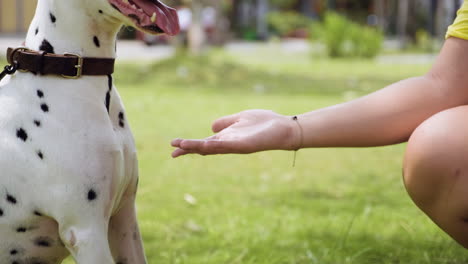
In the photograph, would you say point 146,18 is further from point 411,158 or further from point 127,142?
point 411,158

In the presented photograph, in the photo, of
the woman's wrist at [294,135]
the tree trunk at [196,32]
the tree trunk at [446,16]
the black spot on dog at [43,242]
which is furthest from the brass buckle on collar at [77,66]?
the tree trunk at [196,32]

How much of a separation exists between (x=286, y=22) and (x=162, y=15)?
1149 inches

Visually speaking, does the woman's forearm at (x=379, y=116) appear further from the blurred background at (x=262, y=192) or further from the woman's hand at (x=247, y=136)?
the blurred background at (x=262, y=192)

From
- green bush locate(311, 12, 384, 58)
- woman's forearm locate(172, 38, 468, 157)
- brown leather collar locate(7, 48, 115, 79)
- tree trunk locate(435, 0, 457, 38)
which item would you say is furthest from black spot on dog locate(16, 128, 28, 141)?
green bush locate(311, 12, 384, 58)

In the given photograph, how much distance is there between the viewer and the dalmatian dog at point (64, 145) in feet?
6.54

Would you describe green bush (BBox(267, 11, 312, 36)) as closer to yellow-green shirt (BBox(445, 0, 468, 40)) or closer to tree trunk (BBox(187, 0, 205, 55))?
tree trunk (BBox(187, 0, 205, 55))

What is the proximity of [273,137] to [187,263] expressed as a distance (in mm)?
1053

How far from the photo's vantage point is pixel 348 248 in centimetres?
328

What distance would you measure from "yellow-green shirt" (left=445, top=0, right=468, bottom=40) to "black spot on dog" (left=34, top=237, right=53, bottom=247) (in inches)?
61.8

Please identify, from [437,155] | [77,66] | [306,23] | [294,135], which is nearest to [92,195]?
[77,66]

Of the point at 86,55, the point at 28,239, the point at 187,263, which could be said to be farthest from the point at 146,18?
the point at 187,263

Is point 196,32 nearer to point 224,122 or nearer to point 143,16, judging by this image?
point 224,122

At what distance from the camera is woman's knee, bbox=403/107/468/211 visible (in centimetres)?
215

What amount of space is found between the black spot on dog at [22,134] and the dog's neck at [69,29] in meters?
0.27
